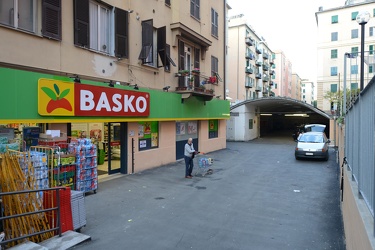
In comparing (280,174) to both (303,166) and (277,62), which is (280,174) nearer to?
(303,166)

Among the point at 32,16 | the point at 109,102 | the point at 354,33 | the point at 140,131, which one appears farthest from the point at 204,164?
the point at 354,33

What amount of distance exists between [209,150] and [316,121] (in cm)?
3542

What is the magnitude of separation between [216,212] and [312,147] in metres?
11.5

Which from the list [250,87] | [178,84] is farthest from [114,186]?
[250,87]

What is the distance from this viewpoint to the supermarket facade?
8023 millimetres

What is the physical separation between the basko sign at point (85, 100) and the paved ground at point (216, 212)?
9.43 ft

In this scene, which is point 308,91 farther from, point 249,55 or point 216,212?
point 216,212

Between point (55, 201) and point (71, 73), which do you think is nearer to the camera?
point (55, 201)

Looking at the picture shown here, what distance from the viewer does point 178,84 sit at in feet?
52.2

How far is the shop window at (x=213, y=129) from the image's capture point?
20766mm

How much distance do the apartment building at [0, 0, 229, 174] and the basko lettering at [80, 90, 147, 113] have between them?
0.04 meters

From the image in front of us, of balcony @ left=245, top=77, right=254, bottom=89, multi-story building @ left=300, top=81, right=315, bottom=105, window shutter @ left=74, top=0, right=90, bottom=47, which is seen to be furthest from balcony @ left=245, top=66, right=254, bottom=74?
multi-story building @ left=300, top=81, right=315, bottom=105

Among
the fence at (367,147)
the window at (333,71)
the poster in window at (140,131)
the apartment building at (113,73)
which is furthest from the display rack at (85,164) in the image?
the window at (333,71)

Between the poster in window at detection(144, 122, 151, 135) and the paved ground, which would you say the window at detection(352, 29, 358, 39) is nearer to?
the paved ground
